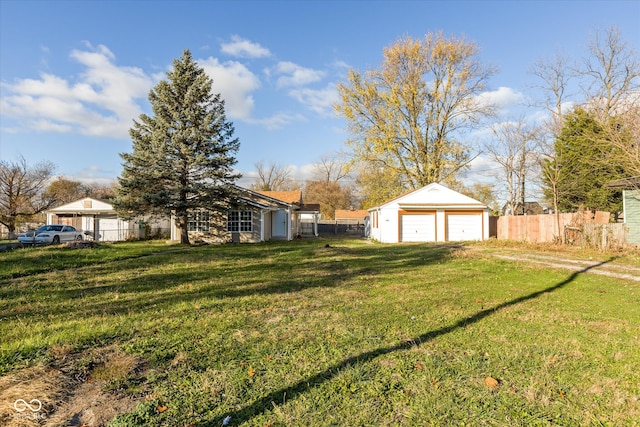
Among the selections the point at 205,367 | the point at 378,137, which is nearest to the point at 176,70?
the point at 378,137

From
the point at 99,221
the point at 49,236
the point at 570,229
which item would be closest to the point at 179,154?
the point at 49,236

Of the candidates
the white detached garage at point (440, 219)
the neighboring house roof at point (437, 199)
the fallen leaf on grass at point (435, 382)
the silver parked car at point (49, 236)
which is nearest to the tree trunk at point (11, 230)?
the silver parked car at point (49, 236)

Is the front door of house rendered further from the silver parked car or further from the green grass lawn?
the green grass lawn

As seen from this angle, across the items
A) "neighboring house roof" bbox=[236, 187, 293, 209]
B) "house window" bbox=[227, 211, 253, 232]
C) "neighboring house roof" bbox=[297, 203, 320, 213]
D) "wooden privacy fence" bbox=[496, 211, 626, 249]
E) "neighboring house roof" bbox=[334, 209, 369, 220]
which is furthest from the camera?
"neighboring house roof" bbox=[334, 209, 369, 220]

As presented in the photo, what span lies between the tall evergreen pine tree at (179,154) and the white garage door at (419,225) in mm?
10860

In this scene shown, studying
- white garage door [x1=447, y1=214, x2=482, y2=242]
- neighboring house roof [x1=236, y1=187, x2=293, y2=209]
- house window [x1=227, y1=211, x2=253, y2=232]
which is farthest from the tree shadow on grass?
house window [x1=227, y1=211, x2=253, y2=232]

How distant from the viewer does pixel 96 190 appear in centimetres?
5194

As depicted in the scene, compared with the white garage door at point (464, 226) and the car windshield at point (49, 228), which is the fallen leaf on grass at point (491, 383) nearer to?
the white garage door at point (464, 226)

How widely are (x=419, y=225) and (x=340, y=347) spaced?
19.2m

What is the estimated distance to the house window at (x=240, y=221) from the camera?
2261cm

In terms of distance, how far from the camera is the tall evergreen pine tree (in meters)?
18.8

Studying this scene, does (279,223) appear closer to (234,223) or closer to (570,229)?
(234,223)

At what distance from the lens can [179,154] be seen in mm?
19328

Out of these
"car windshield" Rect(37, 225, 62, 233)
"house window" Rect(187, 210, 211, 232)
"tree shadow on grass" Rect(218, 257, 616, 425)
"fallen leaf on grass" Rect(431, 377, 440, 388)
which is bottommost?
"fallen leaf on grass" Rect(431, 377, 440, 388)
